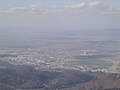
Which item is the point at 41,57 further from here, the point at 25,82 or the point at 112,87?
the point at 112,87

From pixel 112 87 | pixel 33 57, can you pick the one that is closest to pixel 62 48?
pixel 33 57

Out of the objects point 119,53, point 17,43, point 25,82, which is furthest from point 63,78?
point 17,43

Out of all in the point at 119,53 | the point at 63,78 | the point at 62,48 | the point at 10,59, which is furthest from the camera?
the point at 62,48

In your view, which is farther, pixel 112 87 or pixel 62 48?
pixel 62 48

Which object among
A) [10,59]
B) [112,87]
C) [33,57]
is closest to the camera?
[112,87]

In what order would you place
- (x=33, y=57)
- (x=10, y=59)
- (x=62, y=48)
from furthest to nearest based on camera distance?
(x=62, y=48) → (x=33, y=57) → (x=10, y=59)

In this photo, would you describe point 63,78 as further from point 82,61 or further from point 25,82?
point 82,61
